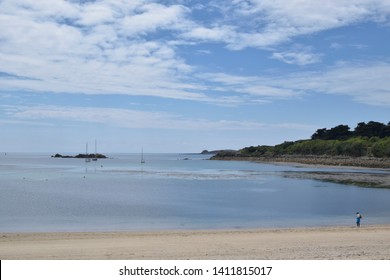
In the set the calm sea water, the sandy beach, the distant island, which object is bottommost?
the calm sea water

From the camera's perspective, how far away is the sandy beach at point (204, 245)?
1414 cm

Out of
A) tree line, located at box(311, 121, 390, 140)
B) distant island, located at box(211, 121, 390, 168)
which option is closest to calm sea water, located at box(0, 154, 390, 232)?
distant island, located at box(211, 121, 390, 168)

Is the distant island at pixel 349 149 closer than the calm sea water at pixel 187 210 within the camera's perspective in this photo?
No

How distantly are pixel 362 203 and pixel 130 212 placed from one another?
19.5 metres

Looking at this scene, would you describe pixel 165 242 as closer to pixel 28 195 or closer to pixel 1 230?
pixel 1 230

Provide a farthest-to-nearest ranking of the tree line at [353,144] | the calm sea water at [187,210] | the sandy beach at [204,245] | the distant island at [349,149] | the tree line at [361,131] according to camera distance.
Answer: the tree line at [361,131], the tree line at [353,144], the distant island at [349,149], the calm sea water at [187,210], the sandy beach at [204,245]

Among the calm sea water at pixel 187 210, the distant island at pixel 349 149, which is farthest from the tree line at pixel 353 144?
the calm sea water at pixel 187 210

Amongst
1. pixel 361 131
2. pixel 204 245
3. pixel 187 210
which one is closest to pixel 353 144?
pixel 361 131

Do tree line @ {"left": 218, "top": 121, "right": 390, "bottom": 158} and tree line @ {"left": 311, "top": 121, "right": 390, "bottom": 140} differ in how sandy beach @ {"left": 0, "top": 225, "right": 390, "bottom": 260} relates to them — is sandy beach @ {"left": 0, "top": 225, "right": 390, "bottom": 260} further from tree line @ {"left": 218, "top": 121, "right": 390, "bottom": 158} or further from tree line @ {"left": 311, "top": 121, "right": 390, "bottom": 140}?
tree line @ {"left": 311, "top": 121, "right": 390, "bottom": 140}

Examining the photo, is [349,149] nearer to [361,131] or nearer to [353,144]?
[353,144]

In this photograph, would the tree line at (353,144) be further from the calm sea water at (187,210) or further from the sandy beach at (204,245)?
the sandy beach at (204,245)

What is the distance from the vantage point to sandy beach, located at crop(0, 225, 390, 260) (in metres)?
14.1

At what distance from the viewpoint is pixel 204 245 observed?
1703 cm
